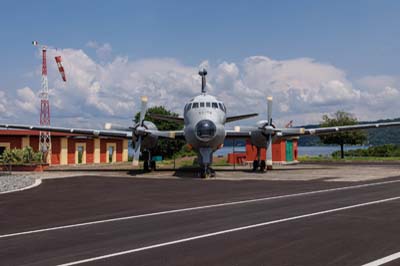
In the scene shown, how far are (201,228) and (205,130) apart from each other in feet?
52.7

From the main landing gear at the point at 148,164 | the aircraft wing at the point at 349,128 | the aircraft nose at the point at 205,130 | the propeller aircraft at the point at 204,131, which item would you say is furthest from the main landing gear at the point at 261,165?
the main landing gear at the point at 148,164

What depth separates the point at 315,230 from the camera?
9.59 metres

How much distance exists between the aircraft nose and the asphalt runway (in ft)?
28.0

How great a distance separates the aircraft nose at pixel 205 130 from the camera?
26047mm

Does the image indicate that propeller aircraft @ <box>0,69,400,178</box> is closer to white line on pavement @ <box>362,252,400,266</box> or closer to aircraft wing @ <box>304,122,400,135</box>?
aircraft wing @ <box>304,122,400,135</box>

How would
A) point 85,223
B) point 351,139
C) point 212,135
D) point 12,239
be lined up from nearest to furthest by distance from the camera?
point 12,239
point 85,223
point 212,135
point 351,139

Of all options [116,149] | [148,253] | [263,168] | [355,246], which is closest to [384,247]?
[355,246]

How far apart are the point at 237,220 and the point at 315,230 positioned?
2.12 m

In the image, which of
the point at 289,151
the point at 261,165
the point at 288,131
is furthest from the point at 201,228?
the point at 289,151

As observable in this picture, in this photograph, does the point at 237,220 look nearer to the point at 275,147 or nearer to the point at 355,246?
the point at 355,246

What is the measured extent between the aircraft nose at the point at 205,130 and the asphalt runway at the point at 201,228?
8.54 metres

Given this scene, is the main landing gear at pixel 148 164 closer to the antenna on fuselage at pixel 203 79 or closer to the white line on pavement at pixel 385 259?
the antenna on fuselage at pixel 203 79

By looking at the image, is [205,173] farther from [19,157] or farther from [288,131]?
[19,157]

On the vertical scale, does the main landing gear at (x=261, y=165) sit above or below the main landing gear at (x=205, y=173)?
above
